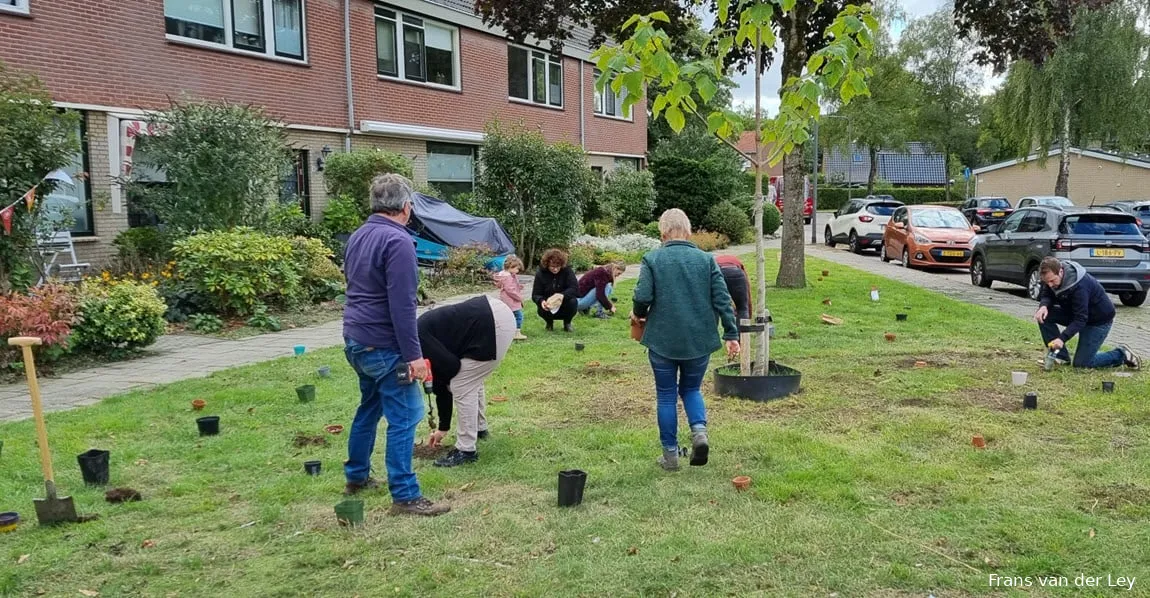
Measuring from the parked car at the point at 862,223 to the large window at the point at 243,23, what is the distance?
53.7 ft

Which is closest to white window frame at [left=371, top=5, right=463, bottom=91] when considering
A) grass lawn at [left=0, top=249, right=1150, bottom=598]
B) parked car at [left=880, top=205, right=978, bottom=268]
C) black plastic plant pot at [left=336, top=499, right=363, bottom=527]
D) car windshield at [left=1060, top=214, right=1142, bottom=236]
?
parked car at [left=880, top=205, right=978, bottom=268]

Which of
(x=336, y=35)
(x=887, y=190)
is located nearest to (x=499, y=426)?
(x=336, y=35)

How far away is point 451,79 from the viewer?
20.3m

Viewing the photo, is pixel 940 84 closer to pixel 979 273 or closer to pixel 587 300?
pixel 979 273

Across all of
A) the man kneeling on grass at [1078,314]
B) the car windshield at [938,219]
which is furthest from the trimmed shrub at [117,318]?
the car windshield at [938,219]

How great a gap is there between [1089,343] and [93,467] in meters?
8.12

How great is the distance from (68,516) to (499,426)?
107 inches

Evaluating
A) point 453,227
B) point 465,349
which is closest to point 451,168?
point 453,227

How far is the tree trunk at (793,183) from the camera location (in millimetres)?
12539

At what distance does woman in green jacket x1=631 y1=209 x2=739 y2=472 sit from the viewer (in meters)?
4.86

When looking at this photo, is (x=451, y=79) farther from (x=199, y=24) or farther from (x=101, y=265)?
(x=101, y=265)

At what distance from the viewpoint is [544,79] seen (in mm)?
24297

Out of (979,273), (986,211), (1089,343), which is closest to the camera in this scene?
(1089,343)

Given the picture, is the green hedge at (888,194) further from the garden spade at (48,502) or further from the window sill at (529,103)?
the garden spade at (48,502)
